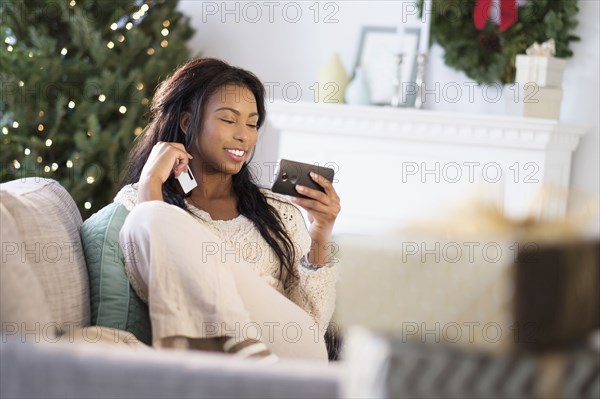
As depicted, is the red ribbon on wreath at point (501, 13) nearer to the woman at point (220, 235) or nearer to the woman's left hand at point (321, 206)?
the woman at point (220, 235)

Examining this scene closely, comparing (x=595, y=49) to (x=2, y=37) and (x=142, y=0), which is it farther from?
(x=2, y=37)

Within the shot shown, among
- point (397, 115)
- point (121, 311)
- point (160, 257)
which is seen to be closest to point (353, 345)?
point (160, 257)

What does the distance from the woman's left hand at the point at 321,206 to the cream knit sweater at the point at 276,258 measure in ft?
0.28

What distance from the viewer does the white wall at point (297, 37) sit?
14.8 ft

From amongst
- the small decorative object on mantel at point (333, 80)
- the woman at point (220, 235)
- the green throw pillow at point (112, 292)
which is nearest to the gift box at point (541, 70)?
the small decorative object on mantel at point (333, 80)

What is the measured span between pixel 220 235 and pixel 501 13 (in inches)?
90.3

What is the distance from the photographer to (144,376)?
3.92 ft

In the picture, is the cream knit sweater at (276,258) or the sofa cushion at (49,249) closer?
the sofa cushion at (49,249)

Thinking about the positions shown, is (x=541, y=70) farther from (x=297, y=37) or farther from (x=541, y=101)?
(x=297, y=37)

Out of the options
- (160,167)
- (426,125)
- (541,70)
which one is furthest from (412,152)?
(160,167)

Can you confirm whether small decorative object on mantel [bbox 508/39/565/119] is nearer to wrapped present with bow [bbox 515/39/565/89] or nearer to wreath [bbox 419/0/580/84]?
wrapped present with bow [bbox 515/39/565/89]

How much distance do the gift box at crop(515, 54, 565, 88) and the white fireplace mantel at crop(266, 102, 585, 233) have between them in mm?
178

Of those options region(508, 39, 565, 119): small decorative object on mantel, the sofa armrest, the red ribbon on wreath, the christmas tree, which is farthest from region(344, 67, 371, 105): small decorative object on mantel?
the sofa armrest

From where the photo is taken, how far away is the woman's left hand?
2.32m
